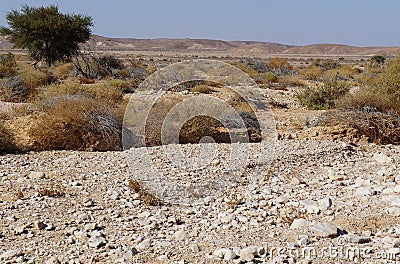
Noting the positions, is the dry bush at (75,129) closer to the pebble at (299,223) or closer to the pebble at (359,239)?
the pebble at (299,223)

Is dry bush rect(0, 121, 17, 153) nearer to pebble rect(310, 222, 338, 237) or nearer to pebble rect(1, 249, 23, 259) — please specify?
pebble rect(1, 249, 23, 259)

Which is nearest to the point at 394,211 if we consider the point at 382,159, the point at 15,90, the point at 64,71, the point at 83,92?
the point at 382,159

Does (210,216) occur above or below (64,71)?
below

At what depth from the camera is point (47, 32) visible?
71.5ft

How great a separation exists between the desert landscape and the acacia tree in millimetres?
12386

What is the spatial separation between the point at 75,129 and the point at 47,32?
15.9 metres

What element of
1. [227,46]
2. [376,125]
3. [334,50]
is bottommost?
[376,125]

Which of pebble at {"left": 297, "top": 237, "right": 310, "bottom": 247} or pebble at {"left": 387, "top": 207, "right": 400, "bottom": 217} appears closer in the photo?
pebble at {"left": 297, "top": 237, "right": 310, "bottom": 247}

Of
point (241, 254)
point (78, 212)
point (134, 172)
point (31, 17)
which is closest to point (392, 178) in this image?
point (241, 254)

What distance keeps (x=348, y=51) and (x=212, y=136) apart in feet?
382

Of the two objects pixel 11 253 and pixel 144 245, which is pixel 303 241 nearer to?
pixel 144 245

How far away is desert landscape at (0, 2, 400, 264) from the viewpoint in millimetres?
3801

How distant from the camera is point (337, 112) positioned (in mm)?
8453

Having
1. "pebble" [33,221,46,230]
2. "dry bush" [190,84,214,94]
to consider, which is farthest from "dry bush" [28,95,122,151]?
"dry bush" [190,84,214,94]
